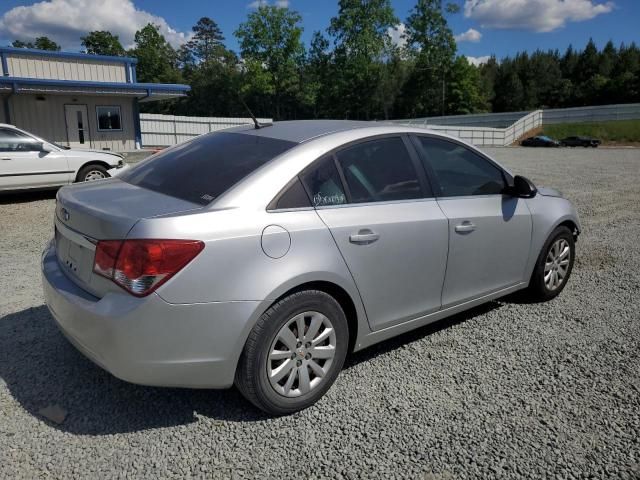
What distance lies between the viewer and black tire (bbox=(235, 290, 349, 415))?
8.77ft

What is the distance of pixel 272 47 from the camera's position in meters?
73.4

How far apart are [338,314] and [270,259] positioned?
0.58 metres

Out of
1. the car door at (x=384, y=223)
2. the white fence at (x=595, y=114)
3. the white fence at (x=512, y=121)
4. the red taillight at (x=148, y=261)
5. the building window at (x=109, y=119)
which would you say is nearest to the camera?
the red taillight at (x=148, y=261)

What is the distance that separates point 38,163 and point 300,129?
850 centimetres

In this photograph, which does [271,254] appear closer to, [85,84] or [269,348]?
[269,348]

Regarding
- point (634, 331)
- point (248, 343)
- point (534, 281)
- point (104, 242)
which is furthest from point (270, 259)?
point (634, 331)

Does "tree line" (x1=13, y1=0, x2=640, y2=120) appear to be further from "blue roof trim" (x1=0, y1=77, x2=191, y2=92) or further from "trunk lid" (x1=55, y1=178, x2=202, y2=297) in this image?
"trunk lid" (x1=55, y1=178, x2=202, y2=297)

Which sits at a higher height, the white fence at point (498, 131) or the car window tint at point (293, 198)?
the car window tint at point (293, 198)

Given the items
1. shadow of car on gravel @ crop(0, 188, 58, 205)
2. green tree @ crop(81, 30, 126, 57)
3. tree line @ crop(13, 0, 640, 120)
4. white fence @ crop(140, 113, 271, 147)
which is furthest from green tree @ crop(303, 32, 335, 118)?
shadow of car on gravel @ crop(0, 188, 58, 205)

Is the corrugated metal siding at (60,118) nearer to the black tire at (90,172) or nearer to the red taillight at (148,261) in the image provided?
the black tire at (90,172)

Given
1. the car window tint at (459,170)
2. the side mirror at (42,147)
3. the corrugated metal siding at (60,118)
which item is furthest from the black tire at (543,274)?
the corrugated metal siding at (60,118)

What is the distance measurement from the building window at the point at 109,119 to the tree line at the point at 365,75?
48.1 meters

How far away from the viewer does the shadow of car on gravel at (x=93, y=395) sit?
2.84m

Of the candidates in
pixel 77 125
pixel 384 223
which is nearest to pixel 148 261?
pixel 384 223
